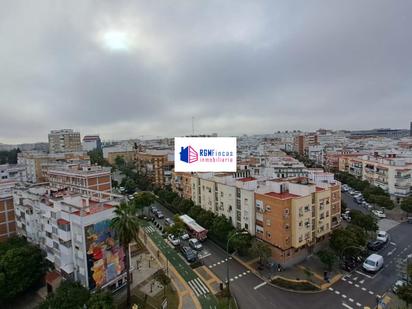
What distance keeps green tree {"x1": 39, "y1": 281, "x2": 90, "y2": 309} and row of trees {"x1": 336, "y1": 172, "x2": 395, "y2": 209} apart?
6183 centimetres

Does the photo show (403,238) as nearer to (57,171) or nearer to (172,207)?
(172,207)

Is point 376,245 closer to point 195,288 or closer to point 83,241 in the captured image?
point 195,288

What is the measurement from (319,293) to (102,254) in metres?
27.6

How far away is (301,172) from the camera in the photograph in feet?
236

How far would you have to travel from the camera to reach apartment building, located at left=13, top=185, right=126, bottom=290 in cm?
2903

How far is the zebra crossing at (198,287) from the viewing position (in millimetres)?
31875

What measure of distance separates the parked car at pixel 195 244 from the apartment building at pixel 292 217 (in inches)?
404

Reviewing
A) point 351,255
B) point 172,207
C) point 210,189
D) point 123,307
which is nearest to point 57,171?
point 172,207

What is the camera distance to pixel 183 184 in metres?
63.8

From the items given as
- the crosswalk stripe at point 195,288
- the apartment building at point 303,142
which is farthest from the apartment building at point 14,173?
the apartment building at point 303,142

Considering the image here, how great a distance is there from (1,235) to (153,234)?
28.2 meters

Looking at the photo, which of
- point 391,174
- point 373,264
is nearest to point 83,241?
point 373,264

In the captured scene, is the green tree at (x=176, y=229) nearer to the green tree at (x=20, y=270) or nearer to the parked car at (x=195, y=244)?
the parked car at (x=195, y=244)

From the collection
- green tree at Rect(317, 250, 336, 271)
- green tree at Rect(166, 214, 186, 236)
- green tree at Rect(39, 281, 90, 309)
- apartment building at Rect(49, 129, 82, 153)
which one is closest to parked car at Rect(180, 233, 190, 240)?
green tree at Rect(166, 214, 186, 236)
